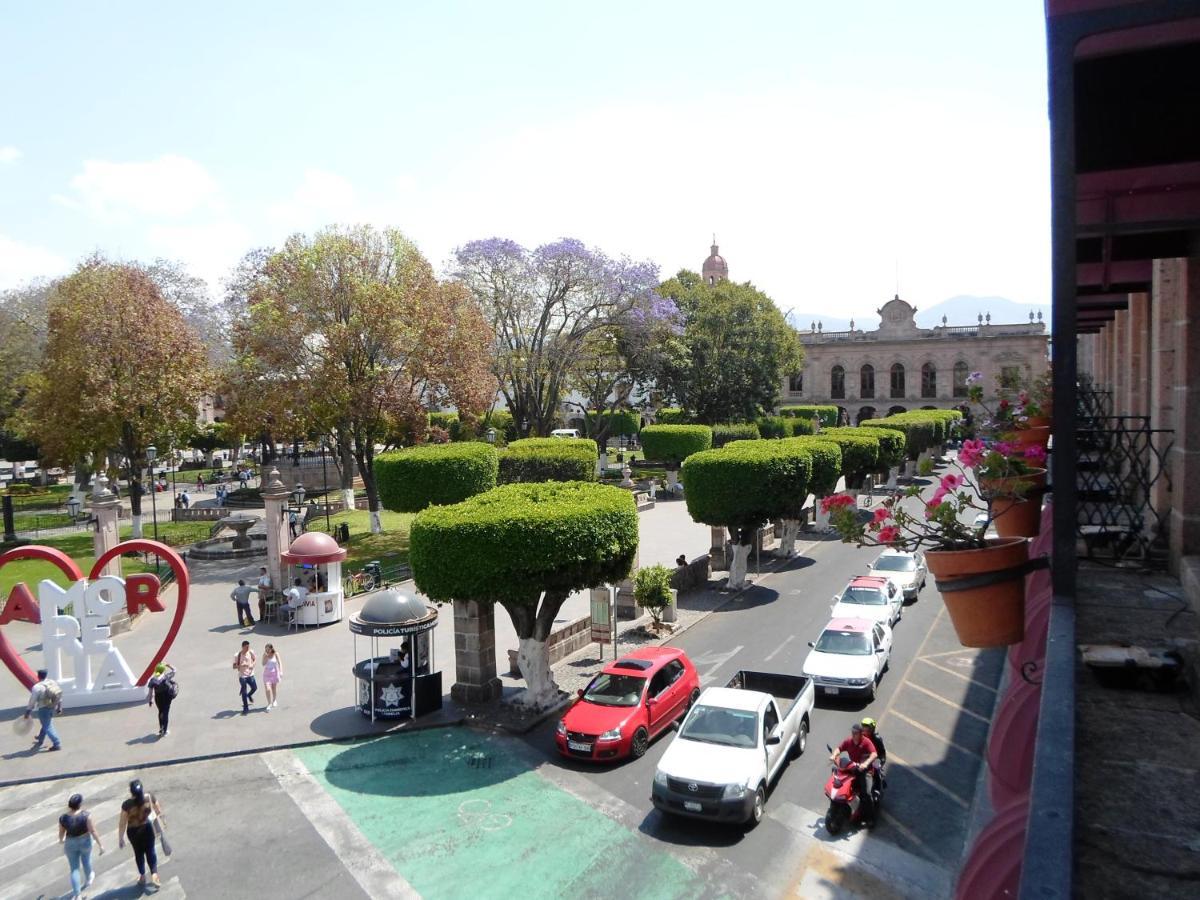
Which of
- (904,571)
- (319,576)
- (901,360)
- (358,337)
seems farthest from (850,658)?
(901,360)

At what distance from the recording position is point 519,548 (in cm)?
1541

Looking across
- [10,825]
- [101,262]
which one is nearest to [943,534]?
[10,825]

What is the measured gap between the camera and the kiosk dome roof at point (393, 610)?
1658 centimetres

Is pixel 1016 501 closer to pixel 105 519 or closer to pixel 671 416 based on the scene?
pixel 105 519

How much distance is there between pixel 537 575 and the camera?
51.5 feet

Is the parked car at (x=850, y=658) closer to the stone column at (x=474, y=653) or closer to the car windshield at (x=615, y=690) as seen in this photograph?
the car windshield at (x=615, y=690)

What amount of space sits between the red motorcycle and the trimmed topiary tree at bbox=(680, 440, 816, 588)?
1437cm

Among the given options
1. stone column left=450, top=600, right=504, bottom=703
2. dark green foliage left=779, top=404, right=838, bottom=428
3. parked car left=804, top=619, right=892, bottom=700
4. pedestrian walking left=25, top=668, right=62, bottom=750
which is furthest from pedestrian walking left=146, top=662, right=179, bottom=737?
dark green foliage left=779, top=404, right=838, bottom=428

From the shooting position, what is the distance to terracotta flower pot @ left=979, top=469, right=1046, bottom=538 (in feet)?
18.7

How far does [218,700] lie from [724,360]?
153ft

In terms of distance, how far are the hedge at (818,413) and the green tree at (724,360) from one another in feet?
56.2

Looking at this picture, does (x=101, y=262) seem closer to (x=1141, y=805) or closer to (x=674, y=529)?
(x=674, y=529)

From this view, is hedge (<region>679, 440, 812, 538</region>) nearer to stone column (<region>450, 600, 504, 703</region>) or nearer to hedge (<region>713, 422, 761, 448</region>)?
stone column (<region>450, 600, 504, 703</region>)

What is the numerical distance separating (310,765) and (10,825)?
4364 millimetres
